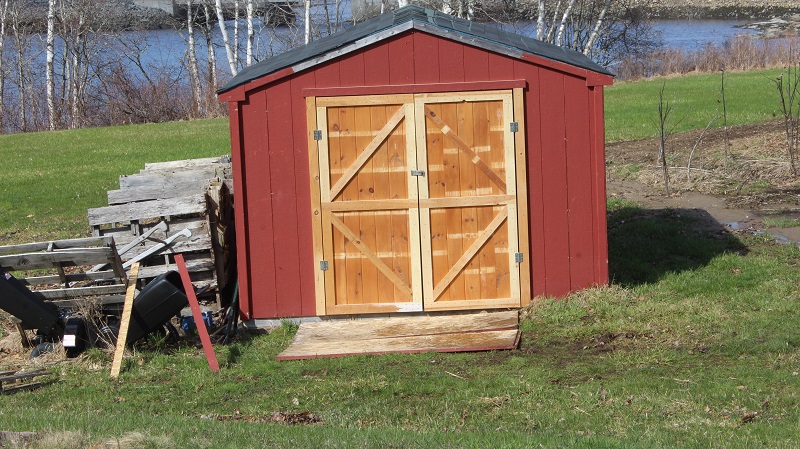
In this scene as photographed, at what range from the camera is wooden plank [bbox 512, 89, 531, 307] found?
422 inches

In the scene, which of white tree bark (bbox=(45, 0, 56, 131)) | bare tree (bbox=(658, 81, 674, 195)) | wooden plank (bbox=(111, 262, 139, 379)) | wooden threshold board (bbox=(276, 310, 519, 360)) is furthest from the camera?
white tree bark (bbox=(45, 0, 56, 131))

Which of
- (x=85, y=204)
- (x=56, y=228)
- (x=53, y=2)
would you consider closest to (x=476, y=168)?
(x=56, y=228)

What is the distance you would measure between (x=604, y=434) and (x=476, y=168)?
4491mm

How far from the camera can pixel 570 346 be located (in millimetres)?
9641

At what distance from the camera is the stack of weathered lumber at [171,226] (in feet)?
37.0

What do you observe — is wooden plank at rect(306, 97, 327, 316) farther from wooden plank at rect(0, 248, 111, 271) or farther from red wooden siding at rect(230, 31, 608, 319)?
wooden plank at rect(0, 248, 111, 271)

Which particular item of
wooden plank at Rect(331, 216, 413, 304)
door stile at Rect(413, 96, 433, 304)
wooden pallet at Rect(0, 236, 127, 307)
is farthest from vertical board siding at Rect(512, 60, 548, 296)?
wooden pallet at Rect(0, 236, 127, 307)

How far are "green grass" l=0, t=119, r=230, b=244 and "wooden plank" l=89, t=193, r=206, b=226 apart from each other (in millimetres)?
4998

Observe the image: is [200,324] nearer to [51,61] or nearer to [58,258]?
[58,258]

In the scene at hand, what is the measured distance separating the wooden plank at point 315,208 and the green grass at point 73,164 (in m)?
6.81

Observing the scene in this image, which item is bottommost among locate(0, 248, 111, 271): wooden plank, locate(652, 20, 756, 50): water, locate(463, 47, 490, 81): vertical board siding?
locate(0, 248, 111, 271): wooden plank

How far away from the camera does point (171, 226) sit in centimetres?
1142

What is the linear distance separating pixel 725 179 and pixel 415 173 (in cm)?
872

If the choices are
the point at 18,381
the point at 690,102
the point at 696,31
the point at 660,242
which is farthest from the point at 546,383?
the point at 696,31
